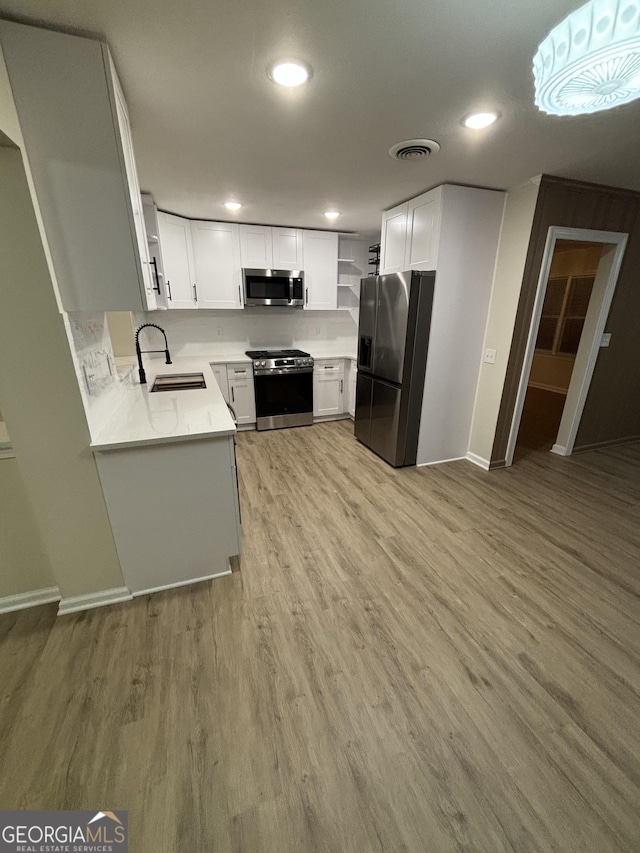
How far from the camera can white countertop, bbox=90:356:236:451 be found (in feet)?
5.26

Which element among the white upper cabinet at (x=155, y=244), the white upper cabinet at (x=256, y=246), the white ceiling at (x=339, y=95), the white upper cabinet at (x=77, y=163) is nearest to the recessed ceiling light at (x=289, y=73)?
the white ceiling at (x=339, y=95)

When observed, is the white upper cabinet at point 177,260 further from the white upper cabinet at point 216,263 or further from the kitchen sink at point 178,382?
the kitchen sink at point 178,382

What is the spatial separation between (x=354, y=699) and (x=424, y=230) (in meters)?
3.21

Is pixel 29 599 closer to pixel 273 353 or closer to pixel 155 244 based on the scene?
pixel 155 244

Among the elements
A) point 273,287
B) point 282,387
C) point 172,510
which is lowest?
point 172,510

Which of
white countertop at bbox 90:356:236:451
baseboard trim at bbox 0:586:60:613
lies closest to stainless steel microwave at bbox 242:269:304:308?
white countertop at bbox 90:356:236:451

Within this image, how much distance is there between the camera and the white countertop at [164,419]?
1.60m

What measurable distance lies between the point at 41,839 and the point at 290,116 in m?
2.96

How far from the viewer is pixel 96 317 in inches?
75.2

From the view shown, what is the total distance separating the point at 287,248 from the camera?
13.3 feet

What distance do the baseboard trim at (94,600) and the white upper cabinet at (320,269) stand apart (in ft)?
11.8

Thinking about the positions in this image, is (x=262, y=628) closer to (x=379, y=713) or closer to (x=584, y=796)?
(x=379, y=713)

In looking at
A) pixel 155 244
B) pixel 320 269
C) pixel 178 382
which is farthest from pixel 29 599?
pixel 320 269

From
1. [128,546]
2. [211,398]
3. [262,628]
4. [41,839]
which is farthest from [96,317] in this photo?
[41,839]
